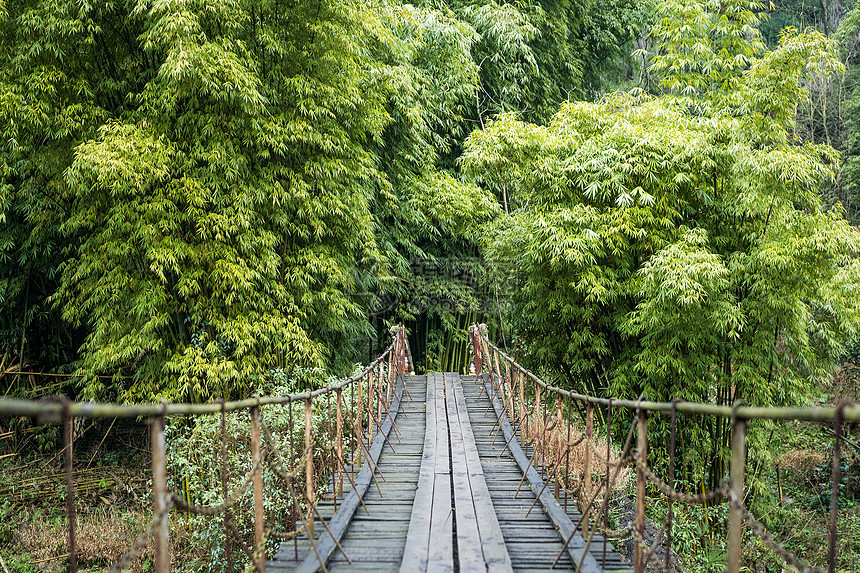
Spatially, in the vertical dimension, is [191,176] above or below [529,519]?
above

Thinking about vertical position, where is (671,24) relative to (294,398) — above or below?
above

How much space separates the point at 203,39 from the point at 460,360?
24.5ft

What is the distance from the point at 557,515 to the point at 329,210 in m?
4.39

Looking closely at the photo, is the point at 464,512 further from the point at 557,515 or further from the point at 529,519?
the point at 557,515

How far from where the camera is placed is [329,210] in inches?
257

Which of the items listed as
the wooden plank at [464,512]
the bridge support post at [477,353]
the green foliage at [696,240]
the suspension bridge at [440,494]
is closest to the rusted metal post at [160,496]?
the suspension bridge at [440,494]

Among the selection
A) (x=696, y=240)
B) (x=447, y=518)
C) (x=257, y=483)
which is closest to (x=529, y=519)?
(x=447, y=518)

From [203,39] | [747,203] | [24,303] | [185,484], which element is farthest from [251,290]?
[747,203]

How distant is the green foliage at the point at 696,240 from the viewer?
5.66 metres

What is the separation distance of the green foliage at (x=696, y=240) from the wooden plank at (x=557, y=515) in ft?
6.35

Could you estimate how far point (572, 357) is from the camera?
7.04 m

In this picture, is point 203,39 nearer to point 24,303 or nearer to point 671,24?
point 24,303

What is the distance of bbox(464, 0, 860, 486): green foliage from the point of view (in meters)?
5.66

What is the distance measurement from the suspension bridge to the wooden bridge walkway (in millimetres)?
11
